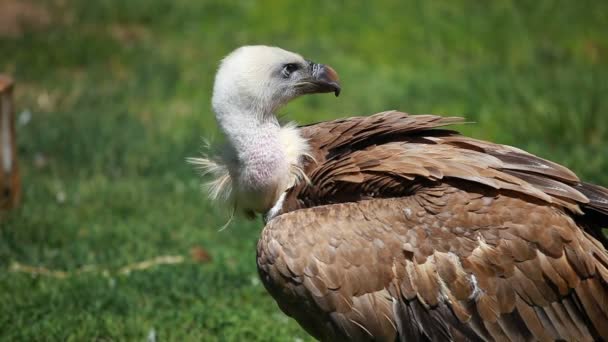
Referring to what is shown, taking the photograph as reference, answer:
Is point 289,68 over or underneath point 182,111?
over

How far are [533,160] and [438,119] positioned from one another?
0.47 m

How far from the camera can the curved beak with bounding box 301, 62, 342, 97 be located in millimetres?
4367

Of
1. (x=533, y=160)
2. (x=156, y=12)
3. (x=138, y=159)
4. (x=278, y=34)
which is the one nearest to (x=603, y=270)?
(x=533, y=160)

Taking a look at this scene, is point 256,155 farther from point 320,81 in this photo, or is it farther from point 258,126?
point 320,81

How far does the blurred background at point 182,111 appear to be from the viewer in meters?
5.37

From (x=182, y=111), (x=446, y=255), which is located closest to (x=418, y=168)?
(x=446, y=255)

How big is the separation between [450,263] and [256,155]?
3.31 ft

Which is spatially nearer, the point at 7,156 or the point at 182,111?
the point at 7,156

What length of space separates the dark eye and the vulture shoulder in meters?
0.78

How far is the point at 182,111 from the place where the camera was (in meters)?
9.19

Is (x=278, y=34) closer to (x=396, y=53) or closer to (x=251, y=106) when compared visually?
(x=396, y=53)

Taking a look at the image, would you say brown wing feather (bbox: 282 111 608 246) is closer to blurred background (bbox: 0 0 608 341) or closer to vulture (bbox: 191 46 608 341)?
vulture (bbox: 191 46 608 341)

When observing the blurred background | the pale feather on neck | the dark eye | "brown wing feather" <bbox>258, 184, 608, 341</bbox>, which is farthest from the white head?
the blurred background

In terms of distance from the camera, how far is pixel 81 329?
191 inches
